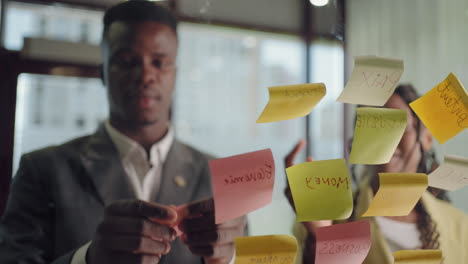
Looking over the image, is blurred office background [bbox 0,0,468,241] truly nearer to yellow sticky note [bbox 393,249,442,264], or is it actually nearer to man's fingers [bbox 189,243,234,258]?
man's fingers [bbox 189,243,234,258]

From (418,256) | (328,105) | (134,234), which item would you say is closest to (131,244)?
(134,234)

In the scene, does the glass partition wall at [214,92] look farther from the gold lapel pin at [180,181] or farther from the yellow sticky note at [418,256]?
the yellow sticky note at [418,256]

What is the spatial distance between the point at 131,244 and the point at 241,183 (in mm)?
263

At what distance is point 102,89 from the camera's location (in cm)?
87

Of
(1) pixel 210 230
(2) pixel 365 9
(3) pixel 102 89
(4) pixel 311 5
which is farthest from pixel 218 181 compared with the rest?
(2) pixel 365 9

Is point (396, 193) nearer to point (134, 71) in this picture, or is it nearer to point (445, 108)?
point (445, 108)

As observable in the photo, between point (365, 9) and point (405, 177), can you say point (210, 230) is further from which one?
point (365, 9)

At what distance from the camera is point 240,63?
0.99m

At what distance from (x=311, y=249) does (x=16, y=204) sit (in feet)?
2.27

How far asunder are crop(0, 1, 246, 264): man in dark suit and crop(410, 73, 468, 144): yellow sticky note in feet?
1.85

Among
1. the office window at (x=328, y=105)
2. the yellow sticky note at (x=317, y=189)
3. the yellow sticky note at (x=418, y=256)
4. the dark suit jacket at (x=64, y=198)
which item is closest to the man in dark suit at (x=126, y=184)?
the dark suit jacket at (x=64, y=198)

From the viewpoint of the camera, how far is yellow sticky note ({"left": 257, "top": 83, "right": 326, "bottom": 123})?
34.7 inches

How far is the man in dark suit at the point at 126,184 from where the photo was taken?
2.65 ft

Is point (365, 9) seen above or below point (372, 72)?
above
